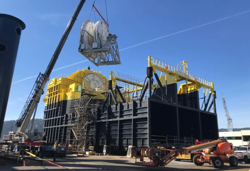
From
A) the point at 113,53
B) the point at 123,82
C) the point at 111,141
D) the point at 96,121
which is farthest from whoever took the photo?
the point at 123,82

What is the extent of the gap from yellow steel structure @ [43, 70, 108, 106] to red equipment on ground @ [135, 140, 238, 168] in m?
21.5

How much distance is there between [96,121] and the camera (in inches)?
1035

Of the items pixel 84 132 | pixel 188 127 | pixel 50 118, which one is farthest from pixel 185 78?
pixel 50 118

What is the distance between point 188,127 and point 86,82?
65.3ft

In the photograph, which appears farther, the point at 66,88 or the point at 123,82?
the point at 66,88

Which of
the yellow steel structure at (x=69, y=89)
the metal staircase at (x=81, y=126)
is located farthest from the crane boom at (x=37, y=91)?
the yellow steel structure at (x=69, y=89)

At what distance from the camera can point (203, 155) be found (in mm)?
14484

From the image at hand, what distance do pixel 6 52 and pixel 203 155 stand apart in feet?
45.9

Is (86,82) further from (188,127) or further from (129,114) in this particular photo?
(188,127)

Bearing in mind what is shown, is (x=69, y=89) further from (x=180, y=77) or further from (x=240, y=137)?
(x=240, y=137)

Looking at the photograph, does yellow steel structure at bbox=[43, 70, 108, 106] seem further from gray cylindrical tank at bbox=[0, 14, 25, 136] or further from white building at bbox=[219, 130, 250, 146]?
white building at bbox=[219, 130, 250, 146]

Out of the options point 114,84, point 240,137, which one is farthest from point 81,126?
point 240,137

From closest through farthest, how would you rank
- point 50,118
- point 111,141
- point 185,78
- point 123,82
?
point 111,141
point 185,78
point 123,82
point 50,118

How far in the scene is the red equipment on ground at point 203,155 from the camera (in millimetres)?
13164
